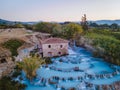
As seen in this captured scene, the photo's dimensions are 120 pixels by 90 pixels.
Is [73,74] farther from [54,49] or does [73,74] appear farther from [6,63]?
[54,49]

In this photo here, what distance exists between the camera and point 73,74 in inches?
1075

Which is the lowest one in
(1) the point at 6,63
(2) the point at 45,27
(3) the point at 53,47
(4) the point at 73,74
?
(4) the point at 73,74

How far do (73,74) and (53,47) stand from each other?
994 cm

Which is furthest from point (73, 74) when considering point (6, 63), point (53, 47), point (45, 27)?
point (45, 27)

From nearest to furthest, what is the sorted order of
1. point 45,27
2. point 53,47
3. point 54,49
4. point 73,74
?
point 73,74
point 53,47
point 54,49
point 45,27

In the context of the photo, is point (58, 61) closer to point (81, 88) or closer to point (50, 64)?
point (50, 64)

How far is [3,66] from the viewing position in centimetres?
2825

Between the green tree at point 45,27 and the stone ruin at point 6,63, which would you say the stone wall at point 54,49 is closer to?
the stone ruin at point 6,63

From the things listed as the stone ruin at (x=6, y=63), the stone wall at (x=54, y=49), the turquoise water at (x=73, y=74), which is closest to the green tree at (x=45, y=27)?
the stone wall at (x=54, y=49)

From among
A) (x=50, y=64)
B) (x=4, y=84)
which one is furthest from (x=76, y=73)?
(x=4, y=84)

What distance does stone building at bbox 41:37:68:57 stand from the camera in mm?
35812

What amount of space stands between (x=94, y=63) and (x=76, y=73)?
5.89 m

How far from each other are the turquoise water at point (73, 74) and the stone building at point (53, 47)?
2025mm

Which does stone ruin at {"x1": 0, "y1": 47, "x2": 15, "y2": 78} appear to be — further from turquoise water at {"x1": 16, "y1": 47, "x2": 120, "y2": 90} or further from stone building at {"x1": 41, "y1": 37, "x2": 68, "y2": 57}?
stone building at {"x1": 41, "y1": 37, "x2": 68, "y2": 57}
